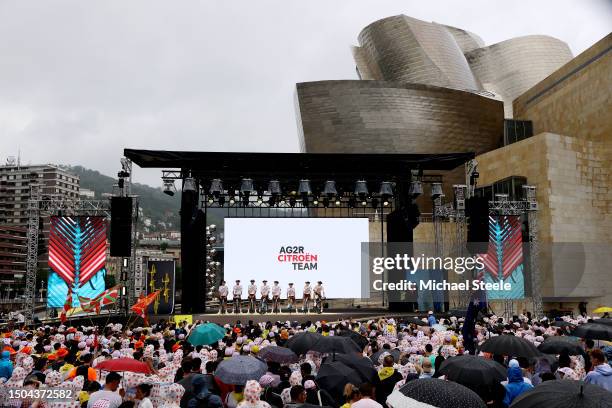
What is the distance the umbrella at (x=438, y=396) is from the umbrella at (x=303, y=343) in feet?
13.5

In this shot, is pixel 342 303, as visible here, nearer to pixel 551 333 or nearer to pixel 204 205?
pixel 204 205

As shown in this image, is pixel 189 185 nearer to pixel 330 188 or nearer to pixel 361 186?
pixel 330 188

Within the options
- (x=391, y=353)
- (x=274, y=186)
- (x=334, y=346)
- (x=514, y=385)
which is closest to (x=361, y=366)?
(x=334, y=346)

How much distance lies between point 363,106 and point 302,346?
43610mm

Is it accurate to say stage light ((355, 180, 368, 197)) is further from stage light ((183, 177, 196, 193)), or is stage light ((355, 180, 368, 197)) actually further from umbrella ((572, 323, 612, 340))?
umbrella ((572, 323, 612, 340))

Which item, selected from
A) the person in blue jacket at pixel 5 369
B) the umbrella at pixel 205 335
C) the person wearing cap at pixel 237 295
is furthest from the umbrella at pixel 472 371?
the person wearing cap at pixel 237 295

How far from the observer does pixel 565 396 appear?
4.17 metres

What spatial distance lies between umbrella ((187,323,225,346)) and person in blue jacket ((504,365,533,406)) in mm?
5723

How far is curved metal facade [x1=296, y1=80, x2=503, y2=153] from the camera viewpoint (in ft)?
168

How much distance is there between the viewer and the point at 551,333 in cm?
1313

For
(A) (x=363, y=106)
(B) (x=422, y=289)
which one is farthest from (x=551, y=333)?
(A) (x=363, y=106)

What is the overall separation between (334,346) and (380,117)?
44252 mm

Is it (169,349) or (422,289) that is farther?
(422,289)

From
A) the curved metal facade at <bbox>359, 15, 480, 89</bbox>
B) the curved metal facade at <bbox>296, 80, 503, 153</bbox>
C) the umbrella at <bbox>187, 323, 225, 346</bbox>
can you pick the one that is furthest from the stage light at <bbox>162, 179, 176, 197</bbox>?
A: the curved metal facade at <bbox>359, 15, 480, 89</bbox>
